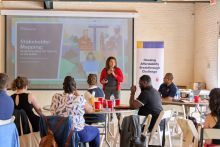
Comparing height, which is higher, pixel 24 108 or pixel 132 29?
pixel 132 29

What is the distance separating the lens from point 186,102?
725 cm

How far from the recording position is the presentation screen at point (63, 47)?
1083 centimetres

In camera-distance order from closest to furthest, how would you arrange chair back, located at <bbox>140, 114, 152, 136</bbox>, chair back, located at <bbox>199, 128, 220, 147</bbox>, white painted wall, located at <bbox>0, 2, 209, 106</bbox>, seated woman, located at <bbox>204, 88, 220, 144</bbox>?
chair back, located at <bbox>199, 128, 220, 147</bbox>, seated woman, located at <bbox>204, 88, 220, 144</bbox>, chair back, located at <bbox>140, 114, 152, 136</bbox>, white painted wall, located at <bbox>0, 2, 209, 106</bbox>

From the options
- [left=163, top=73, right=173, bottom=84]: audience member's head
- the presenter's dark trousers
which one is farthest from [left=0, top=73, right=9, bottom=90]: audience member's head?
[left=163, top=73, right=173, bottom=84]: audience member's head

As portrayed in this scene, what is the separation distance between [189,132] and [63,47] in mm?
6825

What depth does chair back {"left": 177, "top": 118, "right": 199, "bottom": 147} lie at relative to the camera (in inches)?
173

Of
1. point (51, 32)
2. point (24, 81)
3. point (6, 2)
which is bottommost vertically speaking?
point (24, 81)

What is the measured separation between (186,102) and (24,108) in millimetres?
2912

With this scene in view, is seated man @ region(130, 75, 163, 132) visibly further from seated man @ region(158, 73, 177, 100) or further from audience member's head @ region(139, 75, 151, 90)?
seated man @ region(158, 73, 177, 100)

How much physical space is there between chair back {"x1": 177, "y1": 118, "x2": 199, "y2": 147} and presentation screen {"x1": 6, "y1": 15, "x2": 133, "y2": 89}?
644cm

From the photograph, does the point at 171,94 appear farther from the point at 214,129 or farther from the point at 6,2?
the point at 6,2

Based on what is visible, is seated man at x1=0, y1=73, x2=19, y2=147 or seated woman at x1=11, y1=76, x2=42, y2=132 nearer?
seated man at x1=0, y1=73, x2=19, y2=147

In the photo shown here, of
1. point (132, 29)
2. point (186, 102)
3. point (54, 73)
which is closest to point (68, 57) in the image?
point (54, 73)

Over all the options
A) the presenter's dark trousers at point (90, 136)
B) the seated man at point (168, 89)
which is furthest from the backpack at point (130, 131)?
the seated man at point (168, 89)
